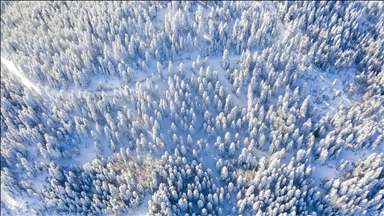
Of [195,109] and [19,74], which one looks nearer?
[195,109]

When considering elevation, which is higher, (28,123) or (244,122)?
(28,123)

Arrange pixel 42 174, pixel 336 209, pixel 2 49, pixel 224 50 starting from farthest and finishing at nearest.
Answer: pixel 2 49 < pixel 224 50 < pixel 42 174 < pixel 336 209

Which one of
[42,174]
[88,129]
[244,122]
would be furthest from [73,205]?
[244,122]

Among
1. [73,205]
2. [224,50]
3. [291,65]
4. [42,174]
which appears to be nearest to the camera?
[73,205]

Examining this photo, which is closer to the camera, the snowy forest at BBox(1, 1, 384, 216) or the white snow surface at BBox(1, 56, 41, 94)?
the snowy forest at BBox(1, 1, 384, 216)

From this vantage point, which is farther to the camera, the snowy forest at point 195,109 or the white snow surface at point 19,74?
the white snow surface at point 19,74

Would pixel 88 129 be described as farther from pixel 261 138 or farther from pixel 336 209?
pixel 336 209

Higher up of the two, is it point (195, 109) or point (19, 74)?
point (19, 74)

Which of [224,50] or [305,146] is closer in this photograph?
→ [305,146]
